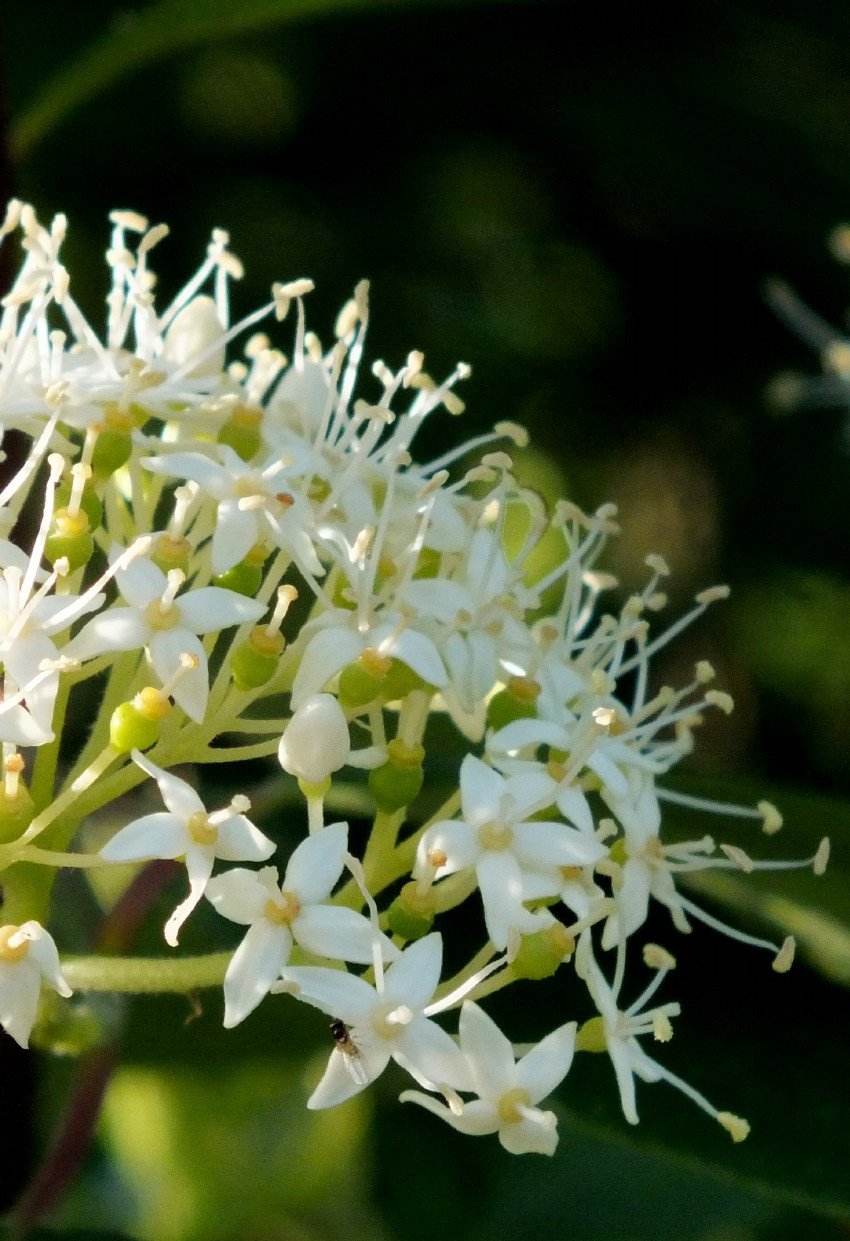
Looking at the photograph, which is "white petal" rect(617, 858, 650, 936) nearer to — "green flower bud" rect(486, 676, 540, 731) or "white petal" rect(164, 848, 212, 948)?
"green flower bud" rect(486, 676, 540, 731)

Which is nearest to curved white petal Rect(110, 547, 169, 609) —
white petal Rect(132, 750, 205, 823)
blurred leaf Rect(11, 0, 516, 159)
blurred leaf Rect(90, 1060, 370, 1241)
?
white petal Rect(132, 750, 205, 823)

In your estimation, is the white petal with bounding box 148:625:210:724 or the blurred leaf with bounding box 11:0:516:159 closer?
the white petal with bounding box 148:625:210:724

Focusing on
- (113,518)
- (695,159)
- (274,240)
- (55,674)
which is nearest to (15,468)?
(113,518)

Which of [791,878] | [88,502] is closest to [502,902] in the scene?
[88,502]

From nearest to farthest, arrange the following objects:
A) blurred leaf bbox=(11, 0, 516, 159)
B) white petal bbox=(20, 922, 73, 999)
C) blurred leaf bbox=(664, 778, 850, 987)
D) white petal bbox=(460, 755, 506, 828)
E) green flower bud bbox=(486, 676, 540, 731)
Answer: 1. white petal bbox=(20, 922, 73, 999)
2. white petal bbox=(460, 755, 506, 828)
3. green flower bud bbox=(486, 676, 540, 731)
4. blurred leaf bbox=(664, 778, 850, 987)
5. blurred leaf bbox=(11, 0, 516, 159)

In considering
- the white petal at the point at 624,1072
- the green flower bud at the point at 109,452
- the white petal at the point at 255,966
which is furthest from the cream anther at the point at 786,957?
the green flower bud at the point at 109,452

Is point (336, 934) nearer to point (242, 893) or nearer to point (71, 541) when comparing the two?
point (242, 893)

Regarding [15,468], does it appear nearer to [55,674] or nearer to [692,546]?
[55,674]
